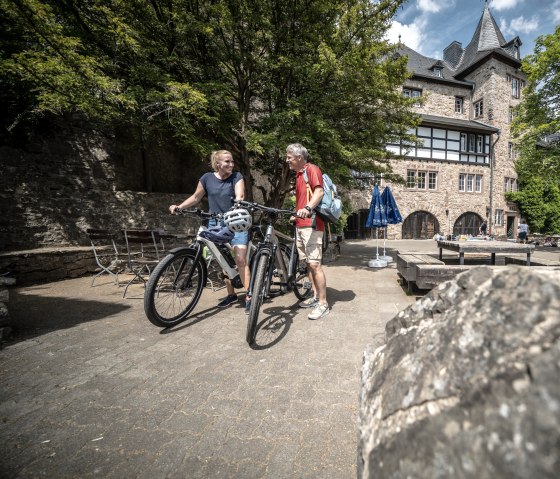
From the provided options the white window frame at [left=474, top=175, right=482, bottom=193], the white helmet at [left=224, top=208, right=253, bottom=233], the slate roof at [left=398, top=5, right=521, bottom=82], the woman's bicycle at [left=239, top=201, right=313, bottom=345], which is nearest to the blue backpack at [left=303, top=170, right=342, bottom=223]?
the woman's bicycle at [left=239, top=201, right=313, bottom=345]

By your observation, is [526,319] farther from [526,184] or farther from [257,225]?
[526,184]

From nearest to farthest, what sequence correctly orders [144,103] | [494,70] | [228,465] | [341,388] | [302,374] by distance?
[228,465] < [341,388] < [302,374] < [144,103] < [494,70]

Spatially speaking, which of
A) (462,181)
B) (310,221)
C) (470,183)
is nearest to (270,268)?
(310,221)

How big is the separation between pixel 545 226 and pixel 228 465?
3582 cm

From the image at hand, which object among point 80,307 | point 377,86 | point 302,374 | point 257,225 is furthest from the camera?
point 377,86

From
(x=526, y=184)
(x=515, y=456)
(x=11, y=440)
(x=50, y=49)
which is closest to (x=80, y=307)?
(x=11, y=440)

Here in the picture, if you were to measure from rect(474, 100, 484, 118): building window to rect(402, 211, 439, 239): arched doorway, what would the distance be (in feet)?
39.2

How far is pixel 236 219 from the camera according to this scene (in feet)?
10.1

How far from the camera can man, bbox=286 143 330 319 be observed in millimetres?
3146

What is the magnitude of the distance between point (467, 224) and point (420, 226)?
16.1 ft

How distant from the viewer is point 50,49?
438 cm

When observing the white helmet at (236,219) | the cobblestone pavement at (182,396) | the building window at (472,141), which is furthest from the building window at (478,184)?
the white helmet at (236,219)

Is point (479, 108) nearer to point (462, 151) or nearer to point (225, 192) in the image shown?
point (462, 151)

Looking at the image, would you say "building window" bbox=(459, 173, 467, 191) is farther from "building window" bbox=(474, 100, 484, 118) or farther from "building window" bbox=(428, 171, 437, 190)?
"building window" bbox=(474, 100, 484, 118)
